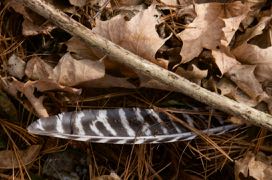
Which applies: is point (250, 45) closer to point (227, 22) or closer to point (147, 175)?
point (227, 22)

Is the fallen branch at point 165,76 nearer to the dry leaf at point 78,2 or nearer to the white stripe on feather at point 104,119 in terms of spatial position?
the dry leaf at point 78,2

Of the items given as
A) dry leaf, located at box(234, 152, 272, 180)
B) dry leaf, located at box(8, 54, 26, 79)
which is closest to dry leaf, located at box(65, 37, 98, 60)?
dry leaf, located at box(8, 54, 26, 79)

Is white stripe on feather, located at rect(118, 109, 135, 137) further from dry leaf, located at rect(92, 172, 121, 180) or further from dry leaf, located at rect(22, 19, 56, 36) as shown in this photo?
dry leaf, located at rect(22, 19, 56, 36)

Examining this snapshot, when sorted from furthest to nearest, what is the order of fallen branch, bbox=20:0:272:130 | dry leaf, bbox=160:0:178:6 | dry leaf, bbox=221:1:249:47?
1. dry leaf, bbox=160:0:178:6
2. dry leaf, bbox=221:1:249:47
3. fallen branch, bbox=20:0:272:130

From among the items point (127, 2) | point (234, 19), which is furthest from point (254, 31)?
point (127, 2)

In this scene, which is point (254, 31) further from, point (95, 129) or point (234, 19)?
point (95, 129)

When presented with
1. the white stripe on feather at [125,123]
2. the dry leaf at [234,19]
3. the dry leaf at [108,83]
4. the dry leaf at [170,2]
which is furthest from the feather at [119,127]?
the dry leaf at [170,2]

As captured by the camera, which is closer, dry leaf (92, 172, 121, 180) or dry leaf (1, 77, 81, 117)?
dry leaf (1, 77, 81, 117)
